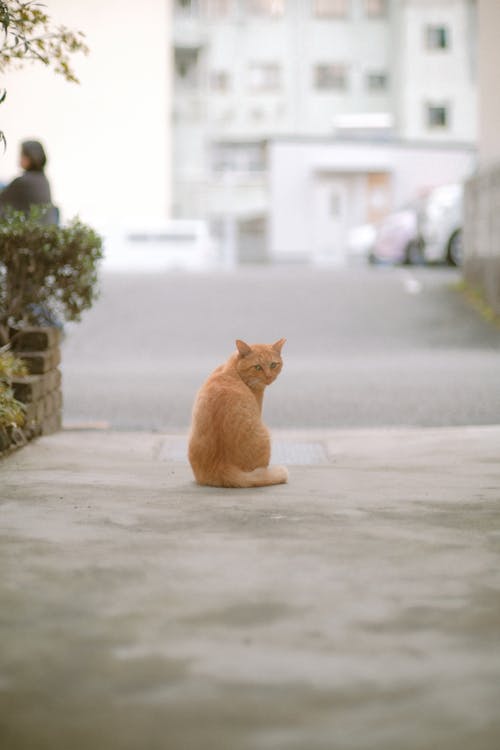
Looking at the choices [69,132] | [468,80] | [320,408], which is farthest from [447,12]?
[320,408]

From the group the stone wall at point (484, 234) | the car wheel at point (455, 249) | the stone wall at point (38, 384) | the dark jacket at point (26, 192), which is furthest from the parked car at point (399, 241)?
the stone wall at point (38, 384)

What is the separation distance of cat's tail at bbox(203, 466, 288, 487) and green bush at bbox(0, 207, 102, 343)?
9.40 ft

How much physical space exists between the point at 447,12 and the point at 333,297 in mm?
28991

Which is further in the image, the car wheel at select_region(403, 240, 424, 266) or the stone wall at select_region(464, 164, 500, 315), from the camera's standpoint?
the car wheel at select_region(403, 240, 424, 266)

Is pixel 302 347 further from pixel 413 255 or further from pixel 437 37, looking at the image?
pixel 437 37

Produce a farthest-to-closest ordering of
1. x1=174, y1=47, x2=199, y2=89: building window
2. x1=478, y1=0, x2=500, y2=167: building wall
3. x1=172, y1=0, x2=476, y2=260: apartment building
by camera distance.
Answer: x1=174, y1=47, x2=199, y2=89: building window → x1=172, y1=0, x2=476, y2=260: apartment building → x1=478, y1=0, x2=500, y2=167: building wall

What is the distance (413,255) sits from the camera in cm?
2589

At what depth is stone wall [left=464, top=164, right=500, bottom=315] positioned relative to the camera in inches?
659

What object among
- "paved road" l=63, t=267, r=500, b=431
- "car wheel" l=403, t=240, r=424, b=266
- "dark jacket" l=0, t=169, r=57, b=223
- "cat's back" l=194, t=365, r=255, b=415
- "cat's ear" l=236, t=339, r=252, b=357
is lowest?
"paved road" l=63, t=267, r=500, b=431

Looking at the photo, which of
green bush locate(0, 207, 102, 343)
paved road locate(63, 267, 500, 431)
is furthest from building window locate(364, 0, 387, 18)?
green bush locate(0, 207, 102, 343)

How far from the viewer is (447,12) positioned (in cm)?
4438

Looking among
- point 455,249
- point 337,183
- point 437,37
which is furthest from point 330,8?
point 455,249

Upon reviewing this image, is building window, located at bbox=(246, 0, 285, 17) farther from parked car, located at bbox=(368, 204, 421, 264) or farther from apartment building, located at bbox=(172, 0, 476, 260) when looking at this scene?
parked car, located at bbox=(368, 204, 421, 264)

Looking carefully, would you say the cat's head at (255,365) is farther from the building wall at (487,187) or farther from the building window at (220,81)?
the building window at (220,81)
